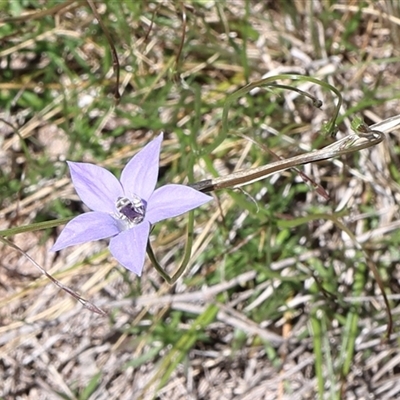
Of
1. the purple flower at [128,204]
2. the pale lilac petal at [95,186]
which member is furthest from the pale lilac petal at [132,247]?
the pale lilac petal at [95,186]

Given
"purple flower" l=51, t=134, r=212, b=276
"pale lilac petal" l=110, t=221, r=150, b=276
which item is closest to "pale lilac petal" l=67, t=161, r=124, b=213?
"purple flower" l=51, t=134, r=212, b=276

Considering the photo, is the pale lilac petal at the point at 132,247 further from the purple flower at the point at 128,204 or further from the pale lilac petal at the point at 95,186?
the pale lilac petal at the point at 95,186

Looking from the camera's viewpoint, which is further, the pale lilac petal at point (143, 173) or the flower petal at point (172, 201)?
the pale lilac petal at point (143, 173)

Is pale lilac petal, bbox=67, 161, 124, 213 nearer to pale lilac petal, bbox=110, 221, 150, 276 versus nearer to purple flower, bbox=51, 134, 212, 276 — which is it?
purple flower, bbox=51, 134, 212, 276

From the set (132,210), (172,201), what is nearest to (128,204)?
(132,210)

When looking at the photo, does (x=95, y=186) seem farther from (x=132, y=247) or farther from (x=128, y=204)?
(x=132, y=247)

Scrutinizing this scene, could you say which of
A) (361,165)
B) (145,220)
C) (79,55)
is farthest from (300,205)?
(145,220)

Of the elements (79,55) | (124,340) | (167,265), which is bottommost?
(124,340)

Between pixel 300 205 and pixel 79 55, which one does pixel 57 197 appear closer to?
pixel 79 55
